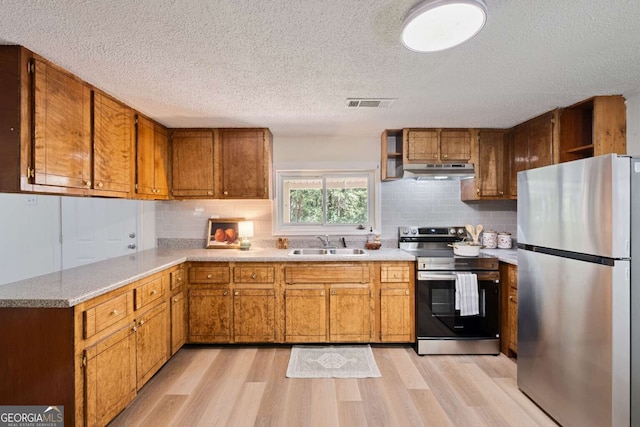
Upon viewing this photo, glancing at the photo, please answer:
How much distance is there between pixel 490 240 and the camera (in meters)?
3.71

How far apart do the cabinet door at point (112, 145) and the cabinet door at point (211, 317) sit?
124 cm

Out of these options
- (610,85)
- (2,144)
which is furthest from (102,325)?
(610,85)

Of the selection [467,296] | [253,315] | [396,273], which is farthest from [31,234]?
[467,296]

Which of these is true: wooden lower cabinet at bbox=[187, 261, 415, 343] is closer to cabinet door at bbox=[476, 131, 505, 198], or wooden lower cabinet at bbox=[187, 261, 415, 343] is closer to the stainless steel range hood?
the stainless steel range hood

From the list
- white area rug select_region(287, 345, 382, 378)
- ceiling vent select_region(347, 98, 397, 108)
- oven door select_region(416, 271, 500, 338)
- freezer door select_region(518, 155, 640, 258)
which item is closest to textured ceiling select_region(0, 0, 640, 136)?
ceiling vent select_region(347, 98, 397, 108)

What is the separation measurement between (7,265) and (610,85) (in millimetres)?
5072

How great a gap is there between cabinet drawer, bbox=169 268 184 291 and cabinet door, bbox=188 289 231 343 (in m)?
0.22

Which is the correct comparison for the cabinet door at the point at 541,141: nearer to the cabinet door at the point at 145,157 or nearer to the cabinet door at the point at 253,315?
the cabinet door at the point at 253,315

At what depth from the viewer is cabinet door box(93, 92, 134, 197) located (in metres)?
2.37

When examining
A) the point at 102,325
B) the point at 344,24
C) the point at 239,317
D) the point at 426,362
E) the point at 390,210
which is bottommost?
the point at 426,362

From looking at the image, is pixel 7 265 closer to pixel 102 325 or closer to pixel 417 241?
pixel 102 325

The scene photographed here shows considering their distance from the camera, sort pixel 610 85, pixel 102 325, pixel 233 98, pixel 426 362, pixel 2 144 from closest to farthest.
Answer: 1. pixel 2 144
2. pixel 102 325
3. pixel 610 85
4. pixel 233 98
5. pixel 426 362

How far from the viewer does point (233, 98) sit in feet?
8.29

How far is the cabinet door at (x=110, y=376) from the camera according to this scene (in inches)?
71.8
